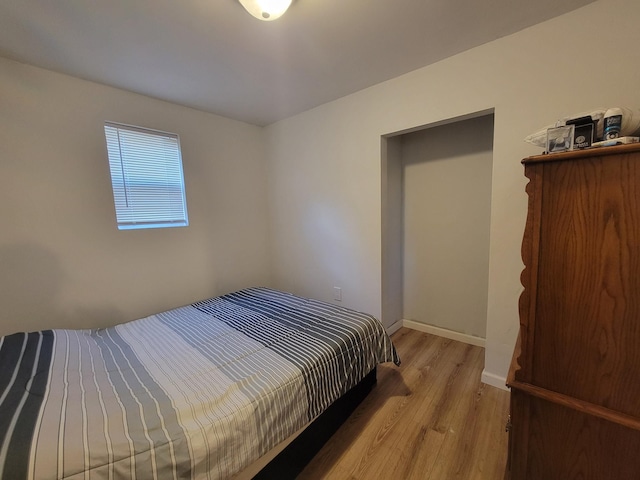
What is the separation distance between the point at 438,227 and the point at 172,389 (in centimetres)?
245

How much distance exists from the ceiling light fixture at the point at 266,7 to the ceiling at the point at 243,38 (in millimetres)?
113

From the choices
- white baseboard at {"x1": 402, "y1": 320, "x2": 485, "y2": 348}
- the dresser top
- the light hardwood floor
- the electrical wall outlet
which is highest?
the dresser top

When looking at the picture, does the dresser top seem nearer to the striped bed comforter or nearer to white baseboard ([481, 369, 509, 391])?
the striped bed comforter

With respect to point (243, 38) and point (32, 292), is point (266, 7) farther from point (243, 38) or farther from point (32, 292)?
point (32, 292)

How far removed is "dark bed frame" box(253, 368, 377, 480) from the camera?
3.86 ft

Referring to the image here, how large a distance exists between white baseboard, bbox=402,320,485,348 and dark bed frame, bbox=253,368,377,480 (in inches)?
49.4

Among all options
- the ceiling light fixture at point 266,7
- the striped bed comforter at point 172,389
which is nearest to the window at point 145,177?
the striped bed comforter at point 172,389

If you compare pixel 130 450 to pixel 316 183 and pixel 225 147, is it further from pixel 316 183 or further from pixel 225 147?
pixel 225 147

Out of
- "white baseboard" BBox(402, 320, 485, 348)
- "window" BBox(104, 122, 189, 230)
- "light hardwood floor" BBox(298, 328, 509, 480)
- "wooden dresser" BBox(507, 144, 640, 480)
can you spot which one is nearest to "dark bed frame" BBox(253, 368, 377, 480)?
"light hardwood floor" BBox(298, 328, 509, 480)

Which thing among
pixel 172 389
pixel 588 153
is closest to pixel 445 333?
pixel 588 153

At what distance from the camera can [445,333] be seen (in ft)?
8.52

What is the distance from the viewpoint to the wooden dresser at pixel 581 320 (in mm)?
793

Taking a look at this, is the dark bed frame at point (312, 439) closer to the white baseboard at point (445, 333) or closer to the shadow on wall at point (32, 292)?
the white baseboard at point (445, 333)

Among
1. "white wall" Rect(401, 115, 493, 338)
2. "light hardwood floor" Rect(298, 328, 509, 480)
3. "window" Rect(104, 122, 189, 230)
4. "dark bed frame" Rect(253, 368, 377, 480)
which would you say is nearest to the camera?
"dark bed frame" Rect(253, 368, 377, 480)
